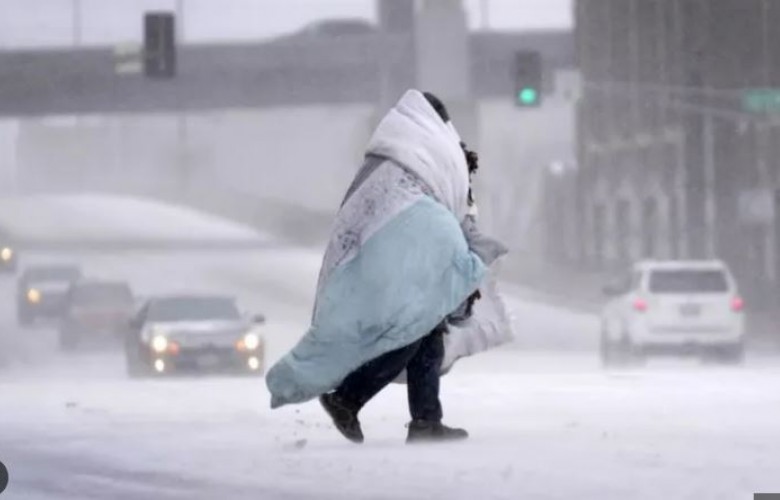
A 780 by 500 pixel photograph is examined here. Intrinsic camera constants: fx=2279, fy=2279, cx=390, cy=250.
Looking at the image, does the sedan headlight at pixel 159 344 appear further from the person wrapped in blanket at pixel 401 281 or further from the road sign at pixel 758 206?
the road sign at pixel 758 206

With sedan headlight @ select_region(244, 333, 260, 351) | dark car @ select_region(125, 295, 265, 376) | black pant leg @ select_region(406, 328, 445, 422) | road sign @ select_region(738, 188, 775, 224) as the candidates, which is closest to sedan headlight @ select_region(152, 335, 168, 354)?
dark car @ select_region(125, 295, 265, 376)

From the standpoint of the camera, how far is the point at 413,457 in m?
9.87

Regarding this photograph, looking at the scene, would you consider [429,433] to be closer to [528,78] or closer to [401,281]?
[401,281]

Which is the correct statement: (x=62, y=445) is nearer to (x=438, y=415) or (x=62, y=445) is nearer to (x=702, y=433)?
(x=438, y=415)

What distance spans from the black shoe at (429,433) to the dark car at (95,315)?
3494cm

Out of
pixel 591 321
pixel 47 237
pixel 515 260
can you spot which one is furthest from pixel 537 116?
pixel 591 321

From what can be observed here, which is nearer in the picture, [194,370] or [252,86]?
[194,370]

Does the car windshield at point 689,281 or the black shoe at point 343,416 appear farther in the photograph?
the car windshield at point 689,281

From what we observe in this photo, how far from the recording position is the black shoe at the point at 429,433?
418 inches

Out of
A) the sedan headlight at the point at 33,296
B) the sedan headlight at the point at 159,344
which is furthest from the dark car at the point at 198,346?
the sedan headlight at the point at 33,296

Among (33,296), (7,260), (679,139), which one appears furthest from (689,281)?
(7,260)

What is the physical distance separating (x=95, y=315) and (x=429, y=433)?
3581 cm

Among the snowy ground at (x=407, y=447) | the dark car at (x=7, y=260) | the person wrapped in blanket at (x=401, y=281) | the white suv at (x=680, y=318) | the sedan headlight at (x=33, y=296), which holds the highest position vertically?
the person wrapped in blanket at (x=401, y=281)

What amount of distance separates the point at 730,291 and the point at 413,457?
973 inches
